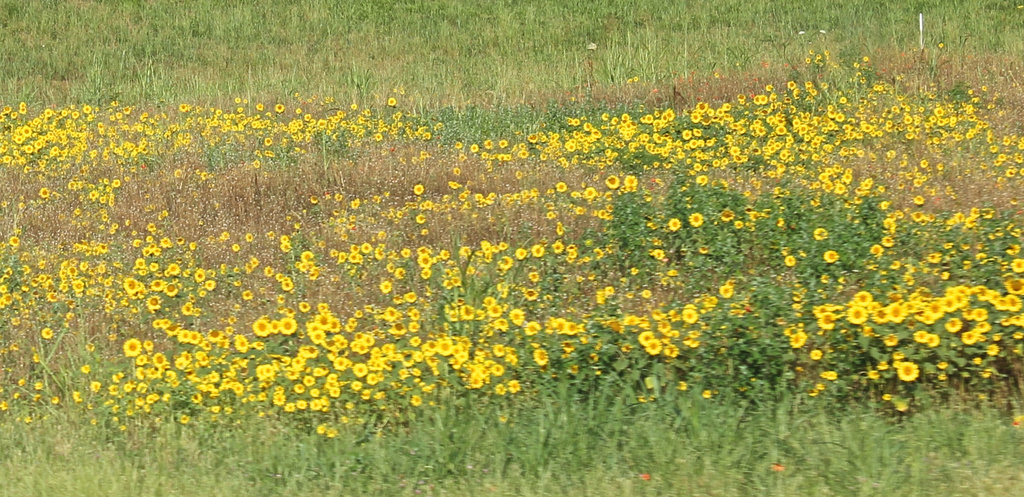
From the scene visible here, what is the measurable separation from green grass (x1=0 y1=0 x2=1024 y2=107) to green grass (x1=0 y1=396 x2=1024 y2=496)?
7453mm

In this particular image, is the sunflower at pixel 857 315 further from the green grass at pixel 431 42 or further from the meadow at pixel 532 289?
the green grass at pixel 431 42

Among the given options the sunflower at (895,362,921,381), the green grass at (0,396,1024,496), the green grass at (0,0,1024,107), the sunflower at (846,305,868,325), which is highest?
the green grass at (0,0,1024,107)

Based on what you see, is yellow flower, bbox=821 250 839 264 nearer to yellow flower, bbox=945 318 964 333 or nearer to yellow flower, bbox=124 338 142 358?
yellow flower, bbox=945 318 964 333

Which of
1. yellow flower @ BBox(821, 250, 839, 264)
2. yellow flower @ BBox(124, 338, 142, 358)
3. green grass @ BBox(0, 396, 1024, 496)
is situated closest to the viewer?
green grass @ BBox(0, 396, 1024, 496)

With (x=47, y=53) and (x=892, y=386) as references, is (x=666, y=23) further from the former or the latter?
(x=892, y=386)

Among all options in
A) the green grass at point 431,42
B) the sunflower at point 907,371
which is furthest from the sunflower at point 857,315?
the green grass at point 431,42

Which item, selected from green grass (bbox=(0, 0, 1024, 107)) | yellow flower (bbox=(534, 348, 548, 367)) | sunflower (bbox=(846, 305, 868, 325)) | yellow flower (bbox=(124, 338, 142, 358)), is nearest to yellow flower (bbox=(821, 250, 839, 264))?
sunflower (bbox=(846, 305, 868, 325))

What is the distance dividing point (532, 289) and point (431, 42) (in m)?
11.5

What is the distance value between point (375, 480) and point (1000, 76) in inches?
363

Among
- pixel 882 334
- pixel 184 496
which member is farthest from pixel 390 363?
pixel 882 334

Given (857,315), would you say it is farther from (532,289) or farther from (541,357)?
(532,289)

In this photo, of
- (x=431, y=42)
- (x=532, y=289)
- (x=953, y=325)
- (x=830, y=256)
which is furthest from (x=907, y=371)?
(x=431, y=42)

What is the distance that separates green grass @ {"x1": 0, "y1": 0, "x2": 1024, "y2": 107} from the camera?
12.7 meters

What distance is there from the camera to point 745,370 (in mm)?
4262
